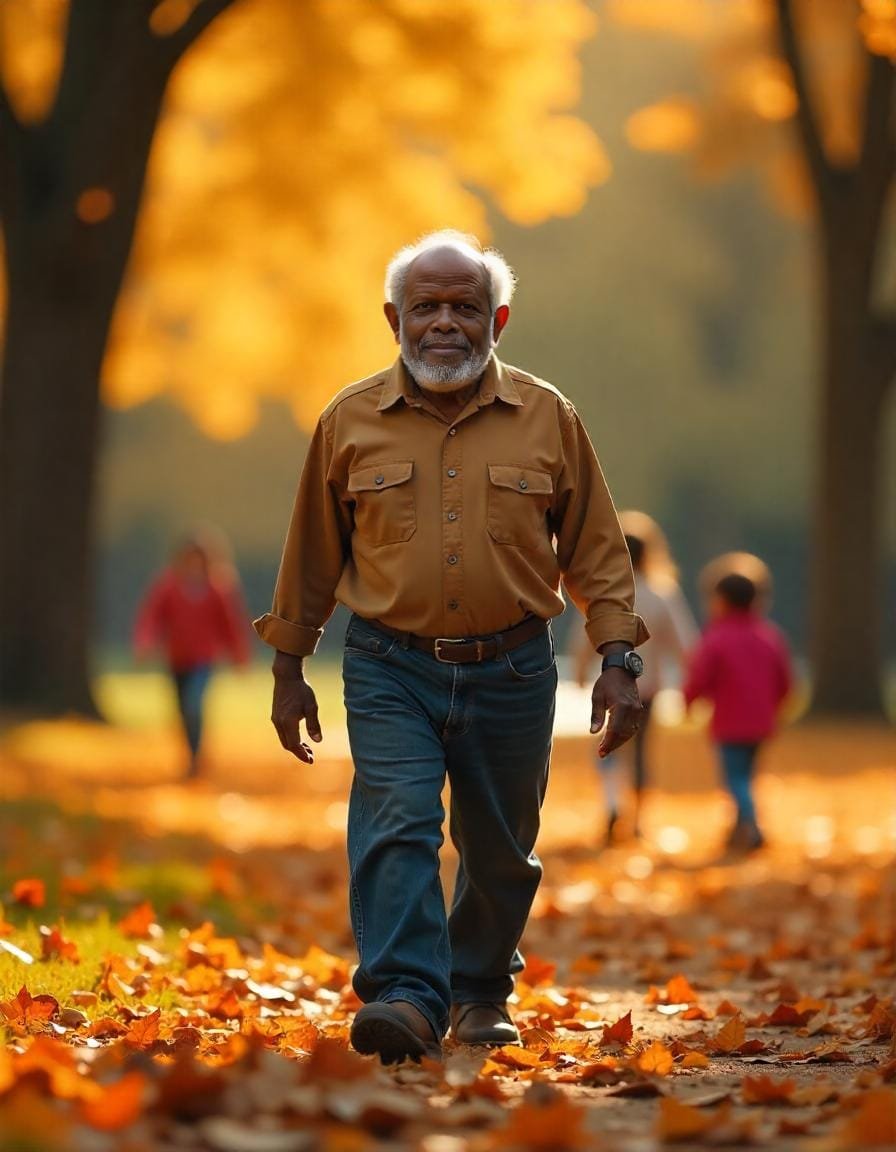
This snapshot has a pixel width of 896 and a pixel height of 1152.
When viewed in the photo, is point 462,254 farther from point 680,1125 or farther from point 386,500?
point 680,1125

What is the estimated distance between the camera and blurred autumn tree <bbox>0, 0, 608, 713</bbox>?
1675 cm

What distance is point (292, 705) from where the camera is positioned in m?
5.36

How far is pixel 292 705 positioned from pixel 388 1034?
98 cm

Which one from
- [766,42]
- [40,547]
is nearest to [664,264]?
[766,42]

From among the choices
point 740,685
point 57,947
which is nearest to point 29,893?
point 57,947

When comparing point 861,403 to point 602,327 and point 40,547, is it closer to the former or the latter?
point 40,547

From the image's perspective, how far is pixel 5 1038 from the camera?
4762mm

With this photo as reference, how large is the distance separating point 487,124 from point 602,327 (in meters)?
25.5

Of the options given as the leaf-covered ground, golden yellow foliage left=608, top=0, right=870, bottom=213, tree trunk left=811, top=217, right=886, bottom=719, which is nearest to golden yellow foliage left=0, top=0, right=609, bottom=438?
golden yellow foliage left=608, top=0, right=870, bottom=213

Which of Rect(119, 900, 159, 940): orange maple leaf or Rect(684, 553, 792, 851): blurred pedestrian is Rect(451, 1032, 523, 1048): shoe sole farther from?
Rect(684, 553, 792, 851): blurred pedestrian

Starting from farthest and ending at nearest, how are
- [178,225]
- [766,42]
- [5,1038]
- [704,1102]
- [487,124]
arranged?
[766,42]
[178,225]
[487,124]
[5,1038]
[704,1102]

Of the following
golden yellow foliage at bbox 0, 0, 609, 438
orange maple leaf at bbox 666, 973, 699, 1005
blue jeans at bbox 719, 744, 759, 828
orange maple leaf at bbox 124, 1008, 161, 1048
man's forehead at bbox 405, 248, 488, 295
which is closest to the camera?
orange maple leaf at bbox 124, 1008, 161, 1048

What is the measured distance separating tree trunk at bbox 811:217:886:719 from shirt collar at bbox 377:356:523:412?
1903 centimetres

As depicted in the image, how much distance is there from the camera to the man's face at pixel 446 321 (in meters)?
5.22
